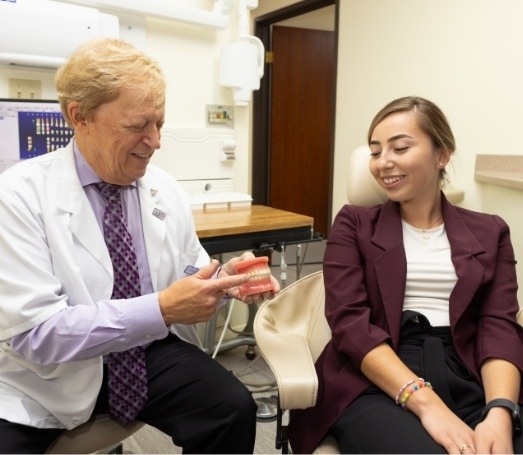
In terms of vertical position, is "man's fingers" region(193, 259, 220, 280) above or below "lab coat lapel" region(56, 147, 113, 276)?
below

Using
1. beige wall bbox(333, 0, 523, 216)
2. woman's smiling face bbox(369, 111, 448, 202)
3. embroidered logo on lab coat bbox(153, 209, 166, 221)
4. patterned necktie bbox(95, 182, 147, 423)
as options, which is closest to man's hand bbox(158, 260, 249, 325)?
patterned necktie bbox(95, 182, 147, 423)

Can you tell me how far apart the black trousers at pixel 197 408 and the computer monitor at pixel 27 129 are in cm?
110

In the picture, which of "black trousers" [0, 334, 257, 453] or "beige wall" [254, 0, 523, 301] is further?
"beige wall" [254, 0, 523, 301]

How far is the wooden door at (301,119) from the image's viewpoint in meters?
4.73


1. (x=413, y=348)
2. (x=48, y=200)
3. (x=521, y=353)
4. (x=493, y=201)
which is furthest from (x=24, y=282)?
(x=493, y=201)

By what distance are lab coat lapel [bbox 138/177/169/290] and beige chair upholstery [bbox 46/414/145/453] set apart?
0.33 m

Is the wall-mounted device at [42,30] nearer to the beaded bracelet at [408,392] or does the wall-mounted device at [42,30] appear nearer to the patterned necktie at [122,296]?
the patterned necktie at [122,296]

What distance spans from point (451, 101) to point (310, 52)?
224cm

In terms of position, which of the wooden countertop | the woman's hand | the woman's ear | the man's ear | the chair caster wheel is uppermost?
the man's ear

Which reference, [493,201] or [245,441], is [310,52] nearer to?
[493,201]

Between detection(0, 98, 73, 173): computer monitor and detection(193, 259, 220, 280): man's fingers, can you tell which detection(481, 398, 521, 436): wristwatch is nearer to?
detection(193, 259, 220, 280): man's fingers

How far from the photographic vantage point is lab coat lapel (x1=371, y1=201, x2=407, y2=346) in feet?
4.17

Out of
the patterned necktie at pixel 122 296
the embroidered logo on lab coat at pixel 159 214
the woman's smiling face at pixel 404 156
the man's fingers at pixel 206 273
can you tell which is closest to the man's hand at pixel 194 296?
the man's fingers at pixel 206 273

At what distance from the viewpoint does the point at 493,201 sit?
256 centimetres
